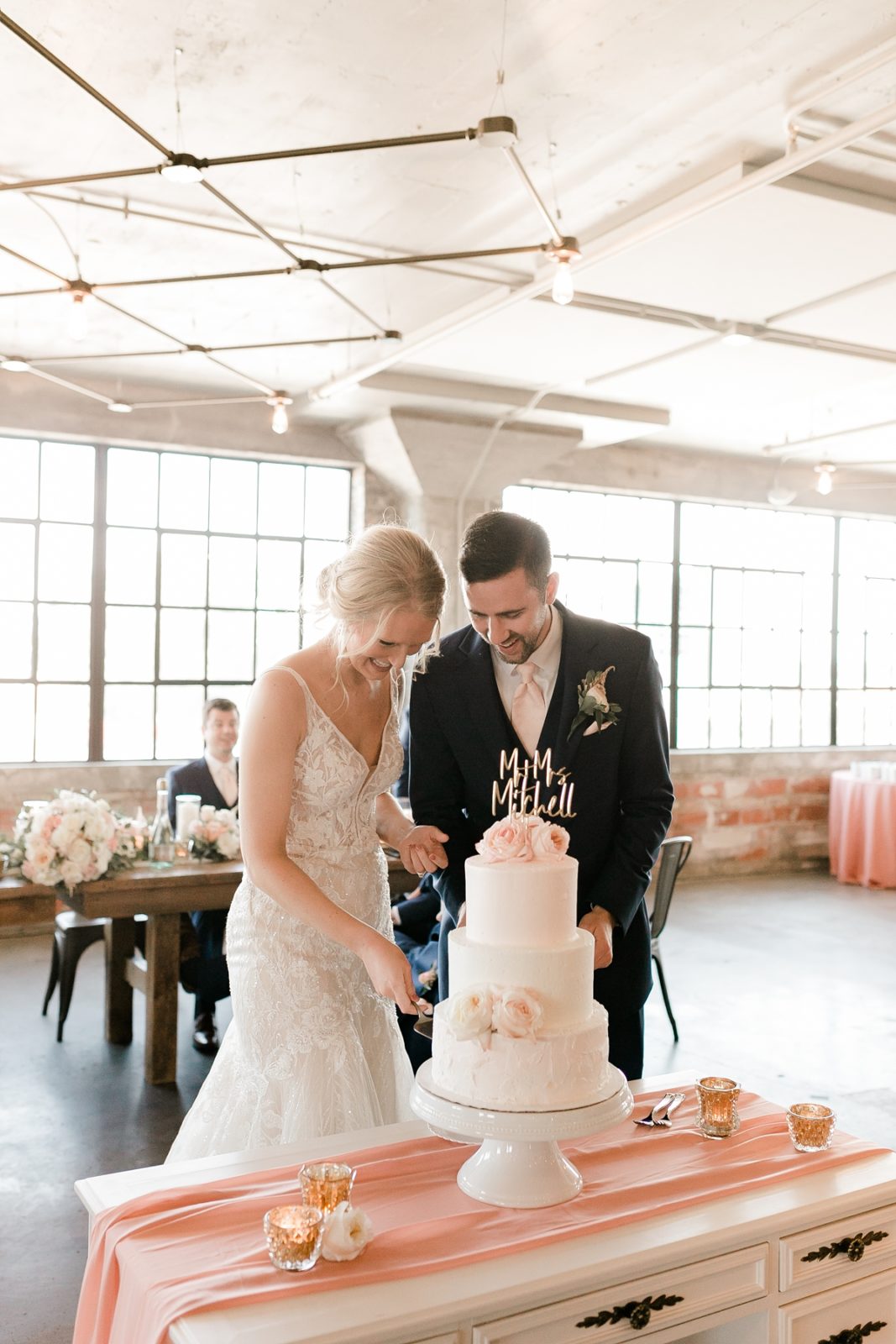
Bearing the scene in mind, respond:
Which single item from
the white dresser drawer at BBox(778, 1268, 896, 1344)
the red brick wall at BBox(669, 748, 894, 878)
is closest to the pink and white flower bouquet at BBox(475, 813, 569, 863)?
the white dresser drawer at BBox(778, 1268, 896, 1344)

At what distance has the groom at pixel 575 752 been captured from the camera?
2.66 m

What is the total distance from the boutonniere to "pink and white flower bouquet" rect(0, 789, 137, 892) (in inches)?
106

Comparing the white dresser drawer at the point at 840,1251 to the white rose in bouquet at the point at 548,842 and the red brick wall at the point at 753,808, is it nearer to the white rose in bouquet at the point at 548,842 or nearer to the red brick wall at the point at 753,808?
the white rose in bouquet at the point at 548,842

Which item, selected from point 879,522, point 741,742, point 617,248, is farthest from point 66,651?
point 879,522

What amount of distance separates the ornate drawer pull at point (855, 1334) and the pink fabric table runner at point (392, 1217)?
26cm

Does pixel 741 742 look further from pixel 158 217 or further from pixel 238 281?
pixel 158 217

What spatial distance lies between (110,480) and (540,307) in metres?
3.84

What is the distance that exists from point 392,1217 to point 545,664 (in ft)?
4.23

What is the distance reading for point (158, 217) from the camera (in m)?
5.29

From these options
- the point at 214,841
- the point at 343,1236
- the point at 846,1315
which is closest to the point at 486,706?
the point at 343,1236

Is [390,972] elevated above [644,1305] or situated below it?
above

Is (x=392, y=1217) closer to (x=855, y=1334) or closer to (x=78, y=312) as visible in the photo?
(x=855, y=1334)

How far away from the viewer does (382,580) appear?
7.79 feet

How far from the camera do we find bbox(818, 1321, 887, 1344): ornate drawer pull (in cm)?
204
